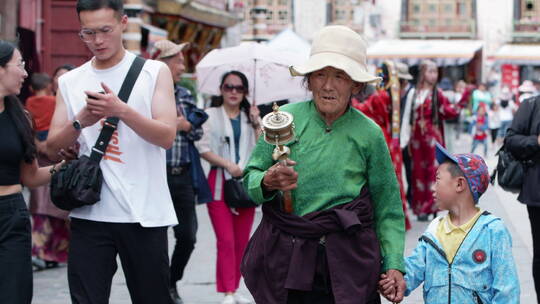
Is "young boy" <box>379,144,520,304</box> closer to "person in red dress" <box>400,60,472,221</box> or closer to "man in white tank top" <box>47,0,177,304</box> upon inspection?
"man in white tank top" <box>47,0,177,304</box>

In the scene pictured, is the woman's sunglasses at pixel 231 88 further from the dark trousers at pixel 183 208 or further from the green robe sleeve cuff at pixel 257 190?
the green robe sleeve cuff at pixel 257 190

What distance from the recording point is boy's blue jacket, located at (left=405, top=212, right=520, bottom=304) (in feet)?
14.2

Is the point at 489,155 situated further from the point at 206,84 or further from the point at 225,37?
the point at 206,84

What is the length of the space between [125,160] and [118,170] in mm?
55

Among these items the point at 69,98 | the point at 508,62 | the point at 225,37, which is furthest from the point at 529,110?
the point at 508,62

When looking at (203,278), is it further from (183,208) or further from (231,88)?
(231,88)

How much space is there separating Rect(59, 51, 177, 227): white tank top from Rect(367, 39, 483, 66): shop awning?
131 ft

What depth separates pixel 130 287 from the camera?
4.66 m

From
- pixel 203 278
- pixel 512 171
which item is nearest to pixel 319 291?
pixel 512 171

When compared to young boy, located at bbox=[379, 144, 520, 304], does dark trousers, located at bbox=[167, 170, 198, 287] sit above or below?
below

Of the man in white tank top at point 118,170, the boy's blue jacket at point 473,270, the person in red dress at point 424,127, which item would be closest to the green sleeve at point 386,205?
the boy's blue jacket at point 473,270

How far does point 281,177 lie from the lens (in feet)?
12.0

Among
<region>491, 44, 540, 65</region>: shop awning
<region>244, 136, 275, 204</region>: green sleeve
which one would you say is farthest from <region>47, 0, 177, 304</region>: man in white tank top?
<region>491, 44, 540, 65</region>: shop awning

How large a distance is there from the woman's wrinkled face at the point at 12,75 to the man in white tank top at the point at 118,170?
1.26 ft
